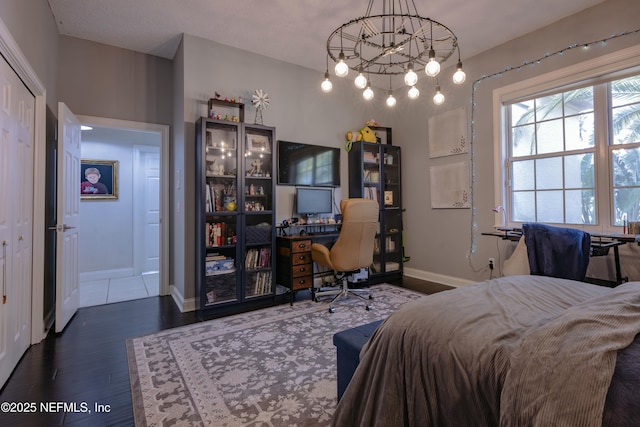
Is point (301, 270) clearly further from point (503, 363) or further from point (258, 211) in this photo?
point (503, 363)

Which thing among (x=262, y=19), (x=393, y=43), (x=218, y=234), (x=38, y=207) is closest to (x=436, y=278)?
(x=218, y=234)

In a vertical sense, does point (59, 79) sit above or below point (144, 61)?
below

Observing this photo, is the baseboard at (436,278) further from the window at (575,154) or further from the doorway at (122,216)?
the doorway at (122,216)

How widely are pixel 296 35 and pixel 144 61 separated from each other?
1.91 m

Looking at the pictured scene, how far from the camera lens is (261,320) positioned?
305cm

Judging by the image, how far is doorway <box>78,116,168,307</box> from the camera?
4922mm

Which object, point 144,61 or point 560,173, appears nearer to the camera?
point 560,173

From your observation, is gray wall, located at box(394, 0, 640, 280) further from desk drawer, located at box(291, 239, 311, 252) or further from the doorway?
the doorway

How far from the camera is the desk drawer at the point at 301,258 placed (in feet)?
11.6

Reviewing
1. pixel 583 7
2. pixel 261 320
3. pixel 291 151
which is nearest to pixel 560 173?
pixel 583 7

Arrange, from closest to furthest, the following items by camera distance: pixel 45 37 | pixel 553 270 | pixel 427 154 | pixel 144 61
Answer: pixel 553 270 → pixel 45 37 → pixel 144 61 → pixel 427 154

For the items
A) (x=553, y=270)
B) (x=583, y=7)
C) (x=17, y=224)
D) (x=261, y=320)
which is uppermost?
(x=583, y=7)

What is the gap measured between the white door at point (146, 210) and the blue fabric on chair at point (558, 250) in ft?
17.2

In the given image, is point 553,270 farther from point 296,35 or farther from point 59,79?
point 59,79
